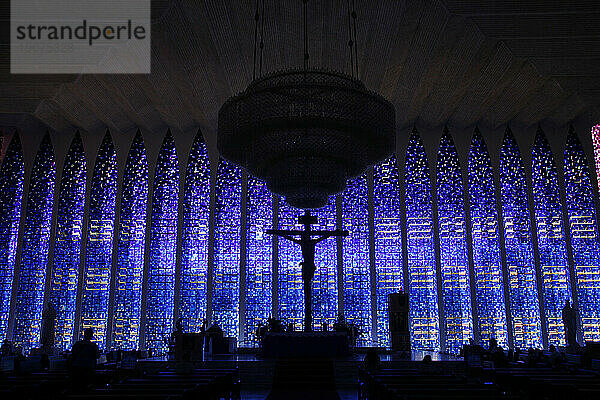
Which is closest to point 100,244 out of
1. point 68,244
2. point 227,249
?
point 68,244

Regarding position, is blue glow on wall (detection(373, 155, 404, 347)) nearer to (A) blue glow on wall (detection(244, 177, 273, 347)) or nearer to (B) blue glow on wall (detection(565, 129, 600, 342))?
(A) blue glow on wall (detection(244, 177, 273, 347))

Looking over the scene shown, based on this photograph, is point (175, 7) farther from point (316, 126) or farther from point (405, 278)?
point (405, 278)

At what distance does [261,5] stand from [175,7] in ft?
5.48

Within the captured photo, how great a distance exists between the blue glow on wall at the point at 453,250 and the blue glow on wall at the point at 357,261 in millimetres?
2218

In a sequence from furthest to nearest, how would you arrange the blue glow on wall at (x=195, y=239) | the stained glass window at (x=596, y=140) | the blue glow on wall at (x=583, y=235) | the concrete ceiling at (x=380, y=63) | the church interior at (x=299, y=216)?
the stained glass window at (x=596, y=140), the blue glow on wall at (x=195, y=239), the blue glow on wall at (x=583, y=235), the church interior at (x=299, y=216), the concrete ceiling at (x=380, y=63)

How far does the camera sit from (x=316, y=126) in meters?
6.67

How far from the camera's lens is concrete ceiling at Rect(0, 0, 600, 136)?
1043 cm

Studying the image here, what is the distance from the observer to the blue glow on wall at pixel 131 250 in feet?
52.1

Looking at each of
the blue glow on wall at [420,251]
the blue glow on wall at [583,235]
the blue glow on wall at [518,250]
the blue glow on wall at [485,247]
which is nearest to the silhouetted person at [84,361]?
the blue glow on wall at [420,251]

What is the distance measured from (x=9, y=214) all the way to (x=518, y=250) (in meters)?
15.4

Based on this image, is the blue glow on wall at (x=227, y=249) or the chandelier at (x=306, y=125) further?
the blue glow on wall at (x=227, y=249)

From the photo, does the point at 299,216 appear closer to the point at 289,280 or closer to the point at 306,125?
the point at 289,280

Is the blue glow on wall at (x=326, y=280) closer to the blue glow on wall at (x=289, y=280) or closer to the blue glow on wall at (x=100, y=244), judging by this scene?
the blue glow on wall at (x=289, y=280)

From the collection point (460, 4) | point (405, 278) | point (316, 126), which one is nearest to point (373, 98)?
point (316, 126)
